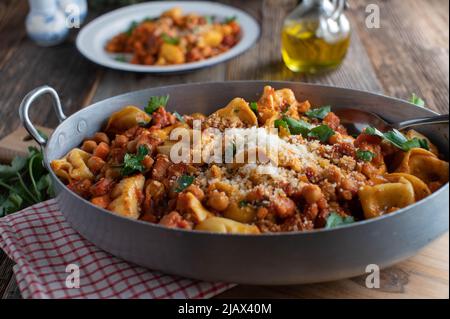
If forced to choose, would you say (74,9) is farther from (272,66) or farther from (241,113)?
(241,113)

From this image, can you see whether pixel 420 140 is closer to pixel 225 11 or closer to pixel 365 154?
pixel 365 154

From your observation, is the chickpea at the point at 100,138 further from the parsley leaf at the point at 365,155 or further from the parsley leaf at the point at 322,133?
the parsley leaf at the point at 365,155

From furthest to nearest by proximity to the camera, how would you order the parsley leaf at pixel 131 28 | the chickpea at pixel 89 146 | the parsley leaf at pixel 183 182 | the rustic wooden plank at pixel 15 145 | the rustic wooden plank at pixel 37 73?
→ the parsley leaf at pixel 131 28 → the rustic wooden plank at pixel 37 73 → the rustic wooden plank at pixel 15 145 → the chickpea at pixel 89 146 → the parsley leaf at pixel 183 182

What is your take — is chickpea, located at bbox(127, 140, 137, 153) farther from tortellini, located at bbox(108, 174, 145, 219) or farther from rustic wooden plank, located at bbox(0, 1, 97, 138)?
rustic wooden plank, located at bbox(0, 1, 97, 138)

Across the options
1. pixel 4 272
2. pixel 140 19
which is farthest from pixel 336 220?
pixel 140 19

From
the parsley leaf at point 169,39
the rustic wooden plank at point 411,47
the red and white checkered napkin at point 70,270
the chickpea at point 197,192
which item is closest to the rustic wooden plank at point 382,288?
the red and white checkered napkin at point 70,270

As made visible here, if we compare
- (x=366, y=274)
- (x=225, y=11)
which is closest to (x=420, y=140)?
(x=366, y=274)

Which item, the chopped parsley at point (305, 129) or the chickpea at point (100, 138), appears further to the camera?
the chickpea at point (100, 138)

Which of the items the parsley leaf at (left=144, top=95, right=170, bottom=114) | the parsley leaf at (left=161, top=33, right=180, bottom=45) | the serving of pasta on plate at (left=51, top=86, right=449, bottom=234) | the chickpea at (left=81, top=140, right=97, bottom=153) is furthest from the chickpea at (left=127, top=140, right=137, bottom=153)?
the parsley leaf at (left=161, top=33, right=180, bottom=45)
